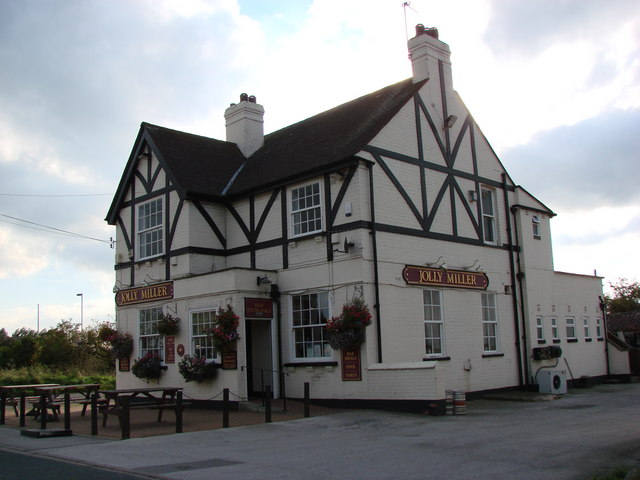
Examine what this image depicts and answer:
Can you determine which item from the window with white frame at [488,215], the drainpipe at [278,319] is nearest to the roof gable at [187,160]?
the drainpipe at [278,319]

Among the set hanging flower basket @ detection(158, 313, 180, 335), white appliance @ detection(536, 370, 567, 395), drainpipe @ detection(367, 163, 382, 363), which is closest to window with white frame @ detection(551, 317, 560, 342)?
white appliance @ detection(536, 370, 567, 395)

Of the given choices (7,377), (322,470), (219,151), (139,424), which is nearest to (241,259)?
(219,151)

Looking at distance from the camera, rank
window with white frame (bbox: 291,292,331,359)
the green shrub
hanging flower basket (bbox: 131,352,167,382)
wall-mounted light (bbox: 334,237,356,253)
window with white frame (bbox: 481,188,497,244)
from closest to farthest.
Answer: wall-mounted light (bbox: 334,237,356,253), window with white frame (bbox: 291,292,331,359), hanging flower basket (bbox: 131,352,167,382), window with white frame (bbox: 481,188,497,244), the green shrub

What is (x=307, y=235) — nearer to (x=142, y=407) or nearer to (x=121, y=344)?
(x=142, y=407)

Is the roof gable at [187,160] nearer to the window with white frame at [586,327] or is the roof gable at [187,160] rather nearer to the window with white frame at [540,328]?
the window with white frame at [540,328]

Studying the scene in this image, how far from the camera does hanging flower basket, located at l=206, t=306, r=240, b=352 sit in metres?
17.3

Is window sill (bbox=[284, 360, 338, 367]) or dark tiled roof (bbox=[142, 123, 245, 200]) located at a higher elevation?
dark tiled roof (bbox=[142, 123, 245, 200])

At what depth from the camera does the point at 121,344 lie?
22.0m

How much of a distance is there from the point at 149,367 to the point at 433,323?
8.83 metres

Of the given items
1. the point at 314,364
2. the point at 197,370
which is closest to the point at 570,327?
the point at 314,364

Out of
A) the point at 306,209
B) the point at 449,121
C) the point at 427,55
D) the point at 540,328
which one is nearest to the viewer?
the point at 306,209

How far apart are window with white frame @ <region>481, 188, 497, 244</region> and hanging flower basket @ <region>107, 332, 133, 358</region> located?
488 inches

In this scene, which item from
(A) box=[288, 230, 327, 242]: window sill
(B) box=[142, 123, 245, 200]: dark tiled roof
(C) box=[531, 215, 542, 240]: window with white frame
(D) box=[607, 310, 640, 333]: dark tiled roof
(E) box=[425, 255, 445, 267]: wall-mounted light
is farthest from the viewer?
(D) box=[607, 310, 640, 333]: dark tiled roof

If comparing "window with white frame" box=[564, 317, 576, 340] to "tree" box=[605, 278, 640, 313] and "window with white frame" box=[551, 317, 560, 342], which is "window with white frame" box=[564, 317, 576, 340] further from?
"tree" box=[605, 278, 640, 313]
